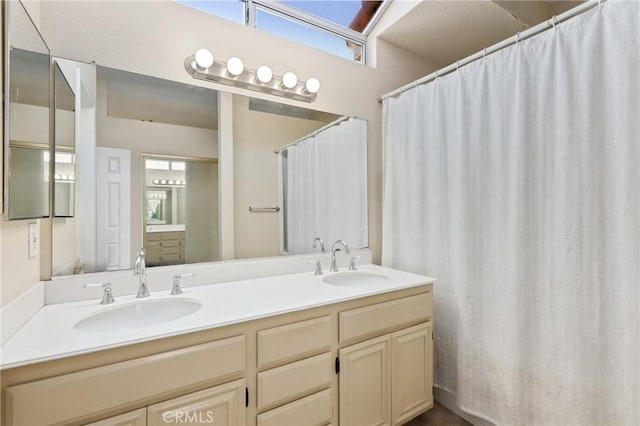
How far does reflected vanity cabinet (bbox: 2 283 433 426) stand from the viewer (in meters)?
0.86

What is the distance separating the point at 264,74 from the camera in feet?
5.70

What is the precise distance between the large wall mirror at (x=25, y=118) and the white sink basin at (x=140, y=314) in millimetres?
460

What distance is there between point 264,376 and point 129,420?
1.46 ft

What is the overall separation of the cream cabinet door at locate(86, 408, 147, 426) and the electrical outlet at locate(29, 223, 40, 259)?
699 mm

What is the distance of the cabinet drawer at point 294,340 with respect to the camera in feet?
3.83

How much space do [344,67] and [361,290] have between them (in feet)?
5.10

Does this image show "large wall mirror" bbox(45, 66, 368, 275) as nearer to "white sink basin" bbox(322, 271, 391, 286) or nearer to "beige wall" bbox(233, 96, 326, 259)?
"beige wall" bbox(233, 96, 326, 259)

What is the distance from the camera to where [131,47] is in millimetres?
1458

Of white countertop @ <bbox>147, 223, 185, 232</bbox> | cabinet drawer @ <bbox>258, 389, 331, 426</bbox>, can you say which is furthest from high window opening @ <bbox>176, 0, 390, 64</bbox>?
cabinet drawer @ <bbox>258, 389, 331, 426</bbox>

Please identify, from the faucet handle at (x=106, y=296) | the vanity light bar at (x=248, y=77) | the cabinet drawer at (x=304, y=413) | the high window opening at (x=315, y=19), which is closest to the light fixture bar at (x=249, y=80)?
the vanity light bar at (x=248, y=77)

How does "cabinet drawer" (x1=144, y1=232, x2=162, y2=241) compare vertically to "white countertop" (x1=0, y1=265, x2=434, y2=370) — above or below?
above

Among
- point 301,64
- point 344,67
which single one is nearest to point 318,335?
point 301,64

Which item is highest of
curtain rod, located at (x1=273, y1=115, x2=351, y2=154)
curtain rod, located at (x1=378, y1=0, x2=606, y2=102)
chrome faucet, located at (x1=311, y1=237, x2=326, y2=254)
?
curtain rod, located at (x1=378, y1=0, x2=606, y2=102)

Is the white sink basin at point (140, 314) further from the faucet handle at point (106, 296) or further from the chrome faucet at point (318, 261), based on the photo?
the chrome faucet at point (318, 261)
